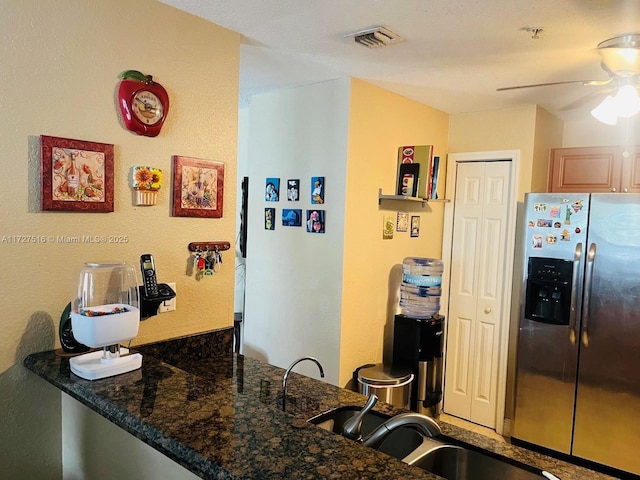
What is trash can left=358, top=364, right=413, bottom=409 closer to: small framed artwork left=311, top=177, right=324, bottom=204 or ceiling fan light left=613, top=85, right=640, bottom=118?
small framed artwork left=311, top=177, right=324, bottom=204

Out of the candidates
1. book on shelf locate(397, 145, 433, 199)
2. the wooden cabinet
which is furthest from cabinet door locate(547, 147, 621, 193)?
book on shelf locate(397, 145, 433, 199)

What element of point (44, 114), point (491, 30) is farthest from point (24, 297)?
point (491, 30)

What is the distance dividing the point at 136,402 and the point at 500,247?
2992 mm

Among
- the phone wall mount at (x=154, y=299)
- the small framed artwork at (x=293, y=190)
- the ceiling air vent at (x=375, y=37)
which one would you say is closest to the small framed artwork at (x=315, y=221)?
the small framed artwork at (x=293, y=190)

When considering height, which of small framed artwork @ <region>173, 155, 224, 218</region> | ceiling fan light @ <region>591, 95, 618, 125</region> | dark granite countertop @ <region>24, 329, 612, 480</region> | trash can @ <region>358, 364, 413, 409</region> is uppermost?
ceiling fan light @ <region>591, 95, 618, 125</region>

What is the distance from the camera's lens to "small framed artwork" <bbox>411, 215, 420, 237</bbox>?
3479 millimetres

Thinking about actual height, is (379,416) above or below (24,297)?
below

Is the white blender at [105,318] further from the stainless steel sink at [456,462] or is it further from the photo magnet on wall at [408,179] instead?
the photo magnet on wall at [408,179]

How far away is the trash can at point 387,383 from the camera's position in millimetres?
2820

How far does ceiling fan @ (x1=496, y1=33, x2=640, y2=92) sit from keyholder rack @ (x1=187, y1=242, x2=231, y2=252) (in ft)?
6.32

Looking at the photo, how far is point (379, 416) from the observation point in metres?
1.58

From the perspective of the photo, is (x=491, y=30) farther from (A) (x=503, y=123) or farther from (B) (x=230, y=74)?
(A) (x=503, y=123)

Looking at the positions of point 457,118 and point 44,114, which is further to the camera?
point 457,118

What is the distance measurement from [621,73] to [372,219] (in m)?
1.57
